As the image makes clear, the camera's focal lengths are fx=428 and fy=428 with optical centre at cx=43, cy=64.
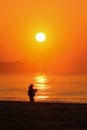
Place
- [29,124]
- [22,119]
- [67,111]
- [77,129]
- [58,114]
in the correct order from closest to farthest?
1. [77,129]
2. [29,124]
3. [22,119]
4. [58,114]
5. [67,111]

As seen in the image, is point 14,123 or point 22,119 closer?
point 14,123

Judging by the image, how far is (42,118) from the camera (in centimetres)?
2053

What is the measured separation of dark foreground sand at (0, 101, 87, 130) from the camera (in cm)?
1795

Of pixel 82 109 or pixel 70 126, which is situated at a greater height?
pixel 82 109

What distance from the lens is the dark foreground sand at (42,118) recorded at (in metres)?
18.0

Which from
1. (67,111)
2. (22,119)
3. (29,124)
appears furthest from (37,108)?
(29,124)

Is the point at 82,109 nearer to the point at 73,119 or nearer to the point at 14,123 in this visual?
the point at 73,119

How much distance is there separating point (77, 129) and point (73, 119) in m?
2.97

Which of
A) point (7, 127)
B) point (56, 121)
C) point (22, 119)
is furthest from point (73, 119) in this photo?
point (7, 127)

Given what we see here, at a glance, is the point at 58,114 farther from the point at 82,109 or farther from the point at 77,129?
the point at 77,129

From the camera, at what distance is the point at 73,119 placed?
2039 cm

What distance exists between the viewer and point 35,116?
2119cm

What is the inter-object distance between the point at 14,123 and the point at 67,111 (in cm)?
530

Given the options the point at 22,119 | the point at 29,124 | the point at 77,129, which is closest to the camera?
the point at 77,129
